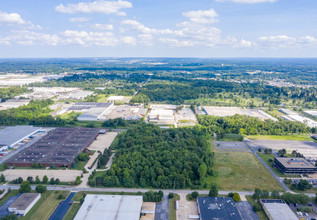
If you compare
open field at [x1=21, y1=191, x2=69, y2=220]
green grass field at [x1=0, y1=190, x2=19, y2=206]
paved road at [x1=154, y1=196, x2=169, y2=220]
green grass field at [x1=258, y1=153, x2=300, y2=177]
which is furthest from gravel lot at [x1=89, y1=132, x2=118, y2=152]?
green grass field at [x1=258, y1=153, x2=300, y2=177]

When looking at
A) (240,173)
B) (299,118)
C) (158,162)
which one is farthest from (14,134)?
(299,118)

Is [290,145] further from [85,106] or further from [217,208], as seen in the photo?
[85,106]

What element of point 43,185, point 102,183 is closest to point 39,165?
point 43,185

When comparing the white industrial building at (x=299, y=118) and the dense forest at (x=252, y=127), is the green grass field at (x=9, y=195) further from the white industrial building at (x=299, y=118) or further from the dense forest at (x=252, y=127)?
the white industrial building at (x=299, y=118)

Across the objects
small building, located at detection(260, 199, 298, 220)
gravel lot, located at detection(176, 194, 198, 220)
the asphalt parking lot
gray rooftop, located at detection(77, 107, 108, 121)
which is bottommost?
gravel lot, located at detection(176, 194, 198, 220)

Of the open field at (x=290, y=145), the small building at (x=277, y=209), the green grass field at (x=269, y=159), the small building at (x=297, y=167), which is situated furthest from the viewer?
the open field at (x=290, y=145)

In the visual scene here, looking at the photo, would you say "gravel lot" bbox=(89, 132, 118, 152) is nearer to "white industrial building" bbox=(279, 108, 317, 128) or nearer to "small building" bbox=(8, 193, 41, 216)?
"small building" bbox=(8, 193, 41, 216)

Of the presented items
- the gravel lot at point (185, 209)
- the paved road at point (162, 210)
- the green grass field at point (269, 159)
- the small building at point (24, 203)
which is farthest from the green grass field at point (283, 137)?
the small building at point (24, 203)
